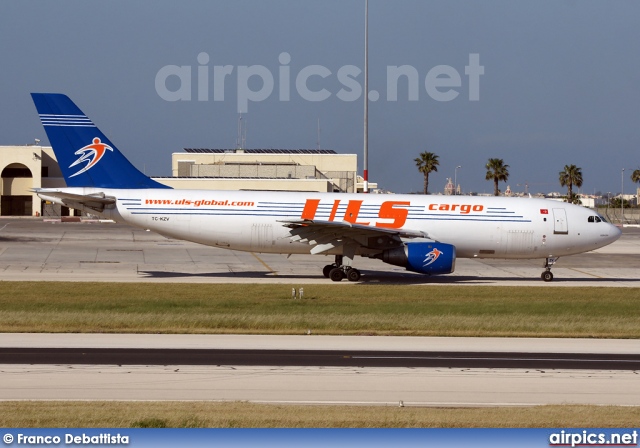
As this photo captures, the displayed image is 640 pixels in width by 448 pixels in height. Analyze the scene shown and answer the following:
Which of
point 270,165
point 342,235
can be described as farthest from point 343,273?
point 270,165

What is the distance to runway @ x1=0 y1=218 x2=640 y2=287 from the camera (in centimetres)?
3931

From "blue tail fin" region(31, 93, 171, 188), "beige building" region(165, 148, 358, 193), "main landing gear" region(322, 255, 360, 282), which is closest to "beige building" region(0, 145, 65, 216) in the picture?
"beige building" region(165, 148, 358, 193)

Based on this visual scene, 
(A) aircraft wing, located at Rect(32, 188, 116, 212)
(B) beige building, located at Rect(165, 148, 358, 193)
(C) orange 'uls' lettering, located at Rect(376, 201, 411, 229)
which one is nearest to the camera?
(A) aircraft wing, located at Rect(32, 188, 116, 212)

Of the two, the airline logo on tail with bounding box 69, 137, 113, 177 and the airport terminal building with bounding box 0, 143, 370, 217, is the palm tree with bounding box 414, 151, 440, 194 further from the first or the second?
the airline logo on tail with bounding box 69, 137, 113, 177

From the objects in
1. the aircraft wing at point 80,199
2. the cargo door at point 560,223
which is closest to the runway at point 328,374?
the aircraft wing at point 80,199

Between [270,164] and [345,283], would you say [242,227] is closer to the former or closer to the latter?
[345,283]

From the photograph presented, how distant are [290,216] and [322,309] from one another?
10436 mm

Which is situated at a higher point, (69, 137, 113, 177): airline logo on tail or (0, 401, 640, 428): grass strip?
(69, 137, 113, 177): airline logo on tail

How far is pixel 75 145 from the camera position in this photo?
38.7 metres

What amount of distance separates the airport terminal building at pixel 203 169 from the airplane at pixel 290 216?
50606mm

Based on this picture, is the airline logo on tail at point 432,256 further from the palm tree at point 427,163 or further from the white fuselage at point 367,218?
the palm tree at point 427,163

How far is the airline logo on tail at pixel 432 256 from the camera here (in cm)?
3700

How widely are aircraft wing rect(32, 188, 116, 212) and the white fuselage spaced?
1.38ft

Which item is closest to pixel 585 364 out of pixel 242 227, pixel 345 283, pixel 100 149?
pixel 345 283
